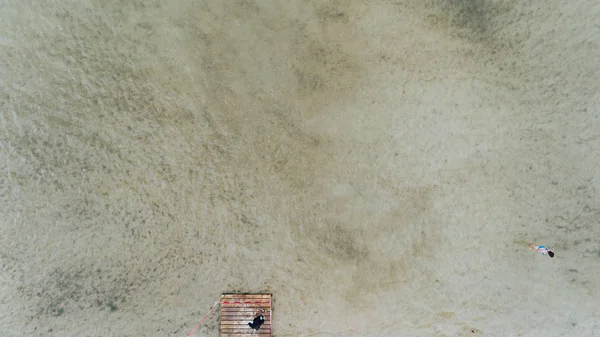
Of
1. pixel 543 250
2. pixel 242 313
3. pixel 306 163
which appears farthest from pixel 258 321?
pixel 543 250

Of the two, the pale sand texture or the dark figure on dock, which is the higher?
the pale sand texture

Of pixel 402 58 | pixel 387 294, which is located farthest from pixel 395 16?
pixel 387 294

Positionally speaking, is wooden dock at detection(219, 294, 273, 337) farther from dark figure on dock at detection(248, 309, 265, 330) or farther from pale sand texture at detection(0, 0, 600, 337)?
pale sand texture at detection(0, 0, 600, 337)

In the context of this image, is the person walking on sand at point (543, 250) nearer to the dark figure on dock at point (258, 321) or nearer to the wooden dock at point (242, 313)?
the wooden dock at point (242, 313)

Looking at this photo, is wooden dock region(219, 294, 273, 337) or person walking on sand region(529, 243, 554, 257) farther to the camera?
wooden dock region(219, 294, 273, 337)

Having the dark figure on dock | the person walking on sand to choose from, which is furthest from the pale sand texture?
the dark figure on dock

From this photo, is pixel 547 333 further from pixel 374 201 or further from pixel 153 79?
pixel 153 79
